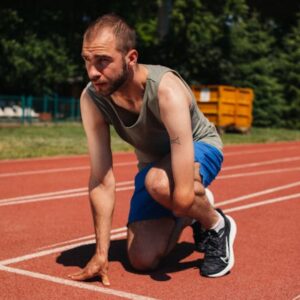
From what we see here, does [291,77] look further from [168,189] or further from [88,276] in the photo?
[88,276]

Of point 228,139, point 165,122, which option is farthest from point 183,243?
point 228,139

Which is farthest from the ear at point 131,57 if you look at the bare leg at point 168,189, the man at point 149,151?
the bare leg at point 168,189

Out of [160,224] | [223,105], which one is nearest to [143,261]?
[160,224]

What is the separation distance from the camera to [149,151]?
4320 millimetres

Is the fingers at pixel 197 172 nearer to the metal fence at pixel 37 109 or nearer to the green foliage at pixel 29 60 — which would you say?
the metal fence at pixel 37 109

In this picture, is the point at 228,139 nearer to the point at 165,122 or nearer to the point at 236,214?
the point at 236,214

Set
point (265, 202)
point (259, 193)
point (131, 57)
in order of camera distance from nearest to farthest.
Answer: point (131, 57) < point (265, 202) < point (259, 193)

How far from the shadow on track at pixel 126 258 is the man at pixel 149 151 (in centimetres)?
10

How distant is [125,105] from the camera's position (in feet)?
12.8

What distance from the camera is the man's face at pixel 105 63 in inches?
139

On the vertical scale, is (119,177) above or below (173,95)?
below

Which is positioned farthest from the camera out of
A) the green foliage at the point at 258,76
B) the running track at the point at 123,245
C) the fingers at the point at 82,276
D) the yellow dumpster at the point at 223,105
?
the green foliage at the point at 258,76

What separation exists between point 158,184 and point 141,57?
25.8 metres

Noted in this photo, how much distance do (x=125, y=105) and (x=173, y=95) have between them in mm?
437
